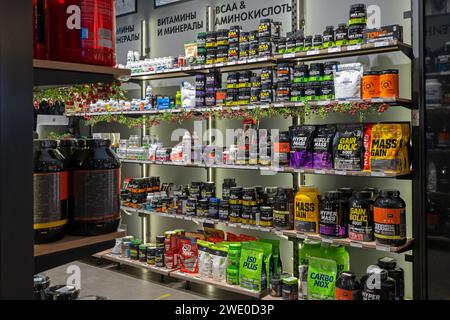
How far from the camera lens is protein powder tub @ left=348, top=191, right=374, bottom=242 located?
133 inches

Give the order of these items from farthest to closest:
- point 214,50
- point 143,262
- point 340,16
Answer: point 143,262 < point 214,50 < point 340,16

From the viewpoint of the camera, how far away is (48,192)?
1270 mm

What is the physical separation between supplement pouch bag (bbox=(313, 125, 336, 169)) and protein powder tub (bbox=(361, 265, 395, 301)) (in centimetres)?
88

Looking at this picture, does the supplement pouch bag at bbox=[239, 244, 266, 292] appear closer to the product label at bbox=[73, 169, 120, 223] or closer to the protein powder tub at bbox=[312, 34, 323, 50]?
the protein powder tub at bbox=[312, 34, 323, 50]

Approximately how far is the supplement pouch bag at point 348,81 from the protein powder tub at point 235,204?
1.29m

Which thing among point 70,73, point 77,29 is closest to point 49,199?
point 70,73

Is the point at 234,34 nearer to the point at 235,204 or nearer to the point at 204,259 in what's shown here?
the point at 235,204

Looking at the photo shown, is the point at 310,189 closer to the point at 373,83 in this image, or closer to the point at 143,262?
the point at 373,83

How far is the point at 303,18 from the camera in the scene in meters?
4.27

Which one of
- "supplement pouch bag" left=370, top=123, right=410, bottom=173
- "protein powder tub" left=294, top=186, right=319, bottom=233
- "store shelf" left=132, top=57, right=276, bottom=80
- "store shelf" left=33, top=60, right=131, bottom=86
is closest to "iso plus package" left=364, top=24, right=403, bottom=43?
"supplement pouch bag" left=370, top=123, right=410, bottom=173

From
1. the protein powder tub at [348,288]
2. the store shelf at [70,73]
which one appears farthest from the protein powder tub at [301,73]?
the store shelf at [70,73]

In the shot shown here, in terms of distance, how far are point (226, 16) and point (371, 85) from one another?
2.11m

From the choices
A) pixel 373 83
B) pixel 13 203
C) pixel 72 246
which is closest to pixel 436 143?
pixel 373 83
